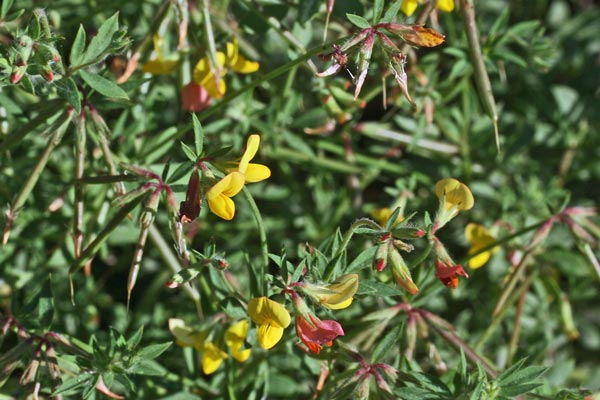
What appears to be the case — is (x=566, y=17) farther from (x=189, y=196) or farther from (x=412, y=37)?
(x=189, y=196)

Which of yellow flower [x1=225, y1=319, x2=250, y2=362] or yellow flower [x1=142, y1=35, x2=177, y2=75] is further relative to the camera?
yellow flower [x1=142, y1=35, x2=177, y2=75]

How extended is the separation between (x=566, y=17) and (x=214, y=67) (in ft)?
8.35

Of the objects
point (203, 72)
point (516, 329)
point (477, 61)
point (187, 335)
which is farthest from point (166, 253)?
point (516, 329)

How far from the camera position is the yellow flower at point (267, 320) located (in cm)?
221

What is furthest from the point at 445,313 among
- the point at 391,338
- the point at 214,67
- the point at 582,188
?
the point at 214,67

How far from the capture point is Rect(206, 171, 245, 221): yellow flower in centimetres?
212

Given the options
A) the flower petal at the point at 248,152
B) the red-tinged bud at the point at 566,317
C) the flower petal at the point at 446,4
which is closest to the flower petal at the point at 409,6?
the flower petal at the point at 446,4

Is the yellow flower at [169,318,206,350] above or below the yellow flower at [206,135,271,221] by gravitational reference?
below

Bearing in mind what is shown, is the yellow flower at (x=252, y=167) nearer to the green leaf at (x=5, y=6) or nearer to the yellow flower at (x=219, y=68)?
the yellow flower at (x=219, y=68)

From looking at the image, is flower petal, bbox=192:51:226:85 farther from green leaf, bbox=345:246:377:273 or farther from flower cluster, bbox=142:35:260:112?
green leaf, bbox=345:246:377:273

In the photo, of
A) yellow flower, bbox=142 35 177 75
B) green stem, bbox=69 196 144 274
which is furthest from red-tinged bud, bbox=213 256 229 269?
yellow flower, bbox=142 35 177 75

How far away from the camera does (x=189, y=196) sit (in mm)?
2225

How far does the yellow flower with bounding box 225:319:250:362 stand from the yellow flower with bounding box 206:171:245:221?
55cm

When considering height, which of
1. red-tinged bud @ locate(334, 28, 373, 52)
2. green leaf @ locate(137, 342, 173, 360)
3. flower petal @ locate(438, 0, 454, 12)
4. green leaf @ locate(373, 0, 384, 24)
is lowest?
green leaf @ locate(137, 342, 173, 360)
